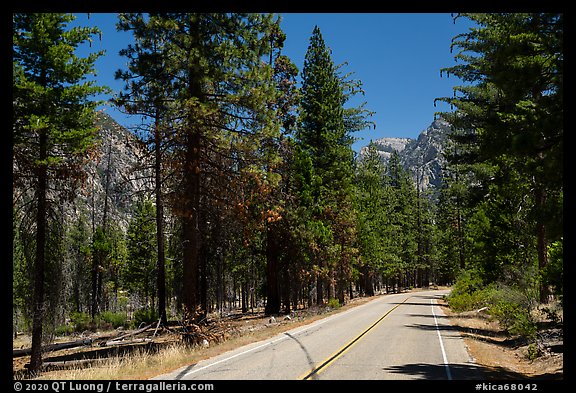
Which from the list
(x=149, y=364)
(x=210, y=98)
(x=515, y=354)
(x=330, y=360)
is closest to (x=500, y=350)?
(x=515, y=354)

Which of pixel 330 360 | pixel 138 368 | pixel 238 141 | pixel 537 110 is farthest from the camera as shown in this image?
pixel 238 141

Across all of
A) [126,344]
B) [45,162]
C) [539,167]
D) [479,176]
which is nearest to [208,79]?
[45,162]

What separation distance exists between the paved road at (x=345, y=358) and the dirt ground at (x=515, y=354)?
1.80 ft

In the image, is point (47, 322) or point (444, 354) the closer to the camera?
point (444, 354)

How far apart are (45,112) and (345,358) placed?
15.2 meters

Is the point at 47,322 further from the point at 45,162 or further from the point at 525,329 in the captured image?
the point at 525,329

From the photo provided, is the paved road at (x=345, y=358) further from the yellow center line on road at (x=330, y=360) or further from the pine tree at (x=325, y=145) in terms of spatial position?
the pine tree at (x=325, y=145)

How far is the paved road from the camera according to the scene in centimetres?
968

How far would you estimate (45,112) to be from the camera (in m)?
17.6

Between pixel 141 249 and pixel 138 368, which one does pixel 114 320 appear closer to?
pixel 141 249

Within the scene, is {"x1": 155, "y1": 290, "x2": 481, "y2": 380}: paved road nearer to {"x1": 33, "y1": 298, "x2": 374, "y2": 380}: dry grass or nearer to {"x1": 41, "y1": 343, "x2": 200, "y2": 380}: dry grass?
{"x1": 33, "y1": 298, "x2": 374, "y2": 380}: dry grass

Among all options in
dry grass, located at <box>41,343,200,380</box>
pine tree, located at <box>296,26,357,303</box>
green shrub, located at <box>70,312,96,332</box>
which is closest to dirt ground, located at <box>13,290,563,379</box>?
dry grass, located at <box>41,343,200,380</box>

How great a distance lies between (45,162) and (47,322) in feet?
23.5

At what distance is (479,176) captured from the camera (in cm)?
2916
